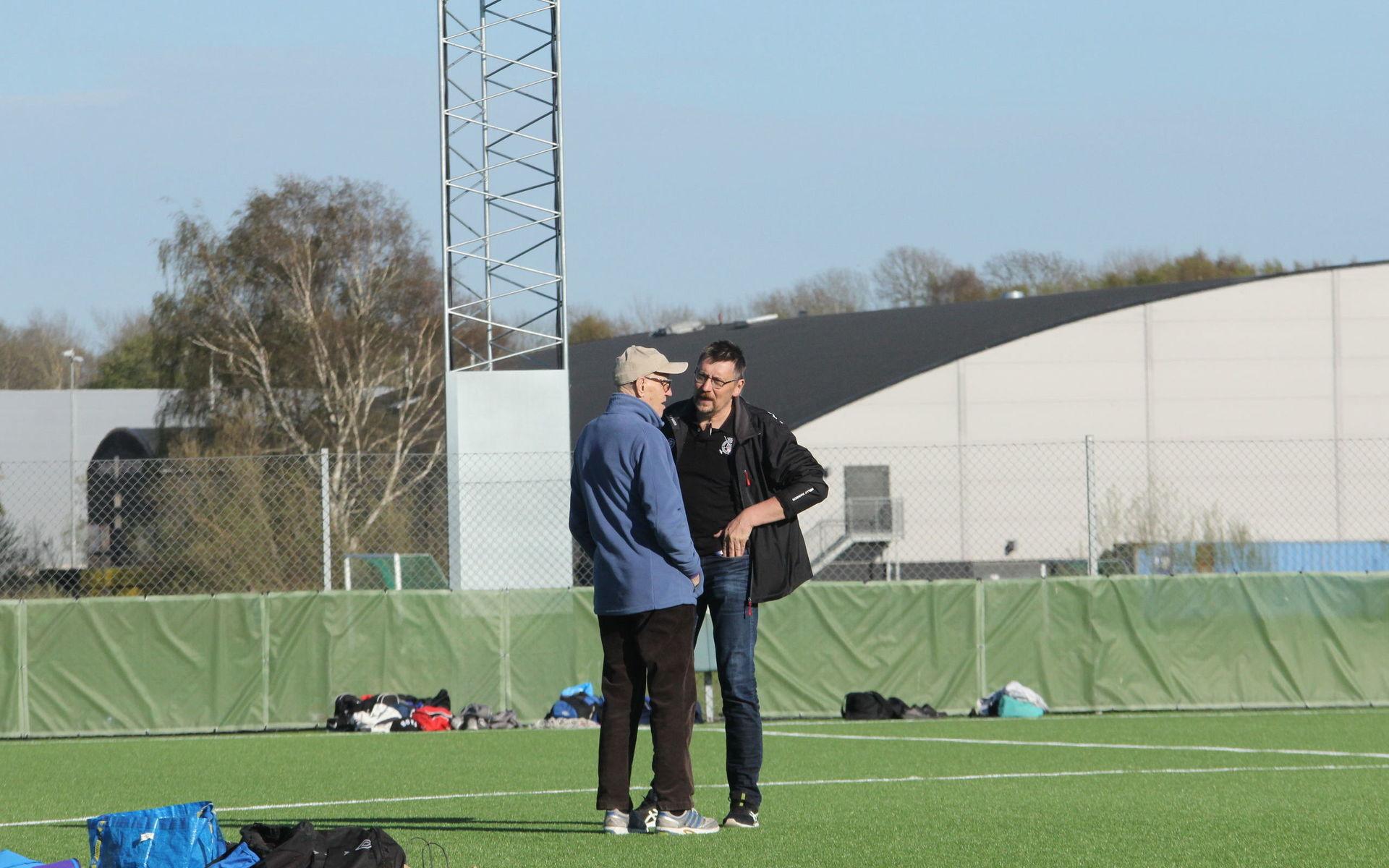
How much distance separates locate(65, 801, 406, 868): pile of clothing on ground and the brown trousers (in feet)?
4.54

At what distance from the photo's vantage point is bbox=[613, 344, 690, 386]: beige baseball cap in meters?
7.08

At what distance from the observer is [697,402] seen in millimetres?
7414

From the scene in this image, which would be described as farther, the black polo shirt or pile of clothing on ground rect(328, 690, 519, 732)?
pile of clothing on ground rect(328, 690, 519, 732)

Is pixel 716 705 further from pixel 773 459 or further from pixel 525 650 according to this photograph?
pixel 773 459

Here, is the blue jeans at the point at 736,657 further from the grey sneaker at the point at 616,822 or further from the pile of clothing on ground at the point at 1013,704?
the pile of clothing on ground at the point at 1013,704

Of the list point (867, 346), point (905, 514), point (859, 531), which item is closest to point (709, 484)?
point (859, 531)

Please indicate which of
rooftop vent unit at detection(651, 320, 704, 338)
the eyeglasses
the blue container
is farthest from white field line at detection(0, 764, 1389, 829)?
rooftop vent unit at detection(651, 320, 704, 338)

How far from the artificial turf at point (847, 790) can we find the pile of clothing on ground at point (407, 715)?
497 mm

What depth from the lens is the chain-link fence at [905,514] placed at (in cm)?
2959

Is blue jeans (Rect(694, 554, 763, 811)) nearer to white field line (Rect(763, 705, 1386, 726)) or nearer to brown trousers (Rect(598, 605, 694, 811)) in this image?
brown trousers (Rect(598, 605, 694, 811))

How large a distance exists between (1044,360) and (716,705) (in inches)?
1260

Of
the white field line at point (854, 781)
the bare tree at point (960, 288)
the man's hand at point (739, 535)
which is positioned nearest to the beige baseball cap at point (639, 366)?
the man's hand at point (739, 535)

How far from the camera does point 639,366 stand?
23.4 feet

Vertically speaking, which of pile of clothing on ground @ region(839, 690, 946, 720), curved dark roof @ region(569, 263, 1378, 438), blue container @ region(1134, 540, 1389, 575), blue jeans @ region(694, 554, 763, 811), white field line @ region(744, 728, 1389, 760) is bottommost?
blue container @ region(1134, 540, 1389, 575)
